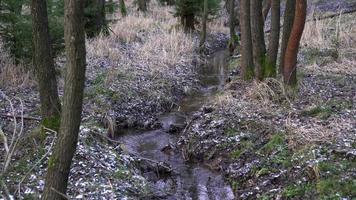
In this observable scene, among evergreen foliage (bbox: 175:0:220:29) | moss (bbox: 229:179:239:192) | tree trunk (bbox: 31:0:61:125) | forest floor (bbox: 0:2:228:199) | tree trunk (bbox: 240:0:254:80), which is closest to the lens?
forest floor (bbox: 0:2:228:199)

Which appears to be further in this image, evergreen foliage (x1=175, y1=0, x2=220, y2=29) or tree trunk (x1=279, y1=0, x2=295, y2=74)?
evergreen foliage (x1=175, y1=0, x2=220, y2=29)

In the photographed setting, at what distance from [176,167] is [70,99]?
3931mm

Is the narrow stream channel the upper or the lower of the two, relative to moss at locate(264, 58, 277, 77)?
lower

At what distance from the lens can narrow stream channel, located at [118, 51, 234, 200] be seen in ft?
21.6

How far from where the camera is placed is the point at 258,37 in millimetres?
9969

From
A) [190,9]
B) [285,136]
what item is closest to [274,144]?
[285,136]

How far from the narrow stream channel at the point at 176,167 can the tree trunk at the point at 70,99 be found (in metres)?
2.38

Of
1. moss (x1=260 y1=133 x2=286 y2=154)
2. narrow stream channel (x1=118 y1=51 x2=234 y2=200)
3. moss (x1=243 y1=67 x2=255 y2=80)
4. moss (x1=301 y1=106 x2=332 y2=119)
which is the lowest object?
narrow stream channel (x1=118 y1=51 x2=234 y2=200)

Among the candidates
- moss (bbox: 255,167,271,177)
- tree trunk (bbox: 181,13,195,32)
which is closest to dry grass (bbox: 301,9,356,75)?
moss (bbox: 255,167,271,177)

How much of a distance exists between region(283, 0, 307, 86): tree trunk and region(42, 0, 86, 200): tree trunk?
5.82m

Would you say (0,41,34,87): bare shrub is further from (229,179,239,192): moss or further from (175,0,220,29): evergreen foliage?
(175,0,220,29): evergreen foliage

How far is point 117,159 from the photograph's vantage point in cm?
674

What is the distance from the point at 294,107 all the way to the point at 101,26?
8619 mm

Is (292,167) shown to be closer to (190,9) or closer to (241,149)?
(241,149)
